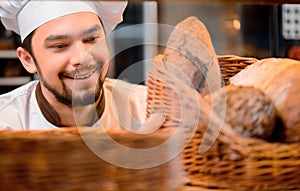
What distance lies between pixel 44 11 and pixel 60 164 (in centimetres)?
37

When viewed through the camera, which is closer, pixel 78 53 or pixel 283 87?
pixel 283 87

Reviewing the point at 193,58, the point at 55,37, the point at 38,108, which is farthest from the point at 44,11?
the point at 193,58

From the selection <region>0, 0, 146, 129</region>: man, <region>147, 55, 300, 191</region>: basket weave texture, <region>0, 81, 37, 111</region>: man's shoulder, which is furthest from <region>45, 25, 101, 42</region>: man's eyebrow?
<region>147, 55, 300, 191</region>: basket weave texture

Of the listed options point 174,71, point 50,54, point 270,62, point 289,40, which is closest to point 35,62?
point 50,54

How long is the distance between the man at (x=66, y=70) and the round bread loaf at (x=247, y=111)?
176 mm

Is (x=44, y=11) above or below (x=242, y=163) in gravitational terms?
above

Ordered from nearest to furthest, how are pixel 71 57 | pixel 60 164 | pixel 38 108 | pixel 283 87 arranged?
pixel 60 164 → pixel 283 87 → pixel 71 57 → pixel 38 108

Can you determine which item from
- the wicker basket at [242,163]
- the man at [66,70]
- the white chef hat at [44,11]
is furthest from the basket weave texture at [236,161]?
the white chef hat at [44,11]

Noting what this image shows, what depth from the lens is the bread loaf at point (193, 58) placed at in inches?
24.4

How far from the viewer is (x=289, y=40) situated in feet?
5.99

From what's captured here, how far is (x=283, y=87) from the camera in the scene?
578 millimetres

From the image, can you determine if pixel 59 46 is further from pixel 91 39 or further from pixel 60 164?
pixel 60 164

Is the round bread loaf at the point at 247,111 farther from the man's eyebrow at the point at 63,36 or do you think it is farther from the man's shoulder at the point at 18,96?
the man's shoulder at the point at 18,96

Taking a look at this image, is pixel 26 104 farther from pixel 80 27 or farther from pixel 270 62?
pixel 270 62
